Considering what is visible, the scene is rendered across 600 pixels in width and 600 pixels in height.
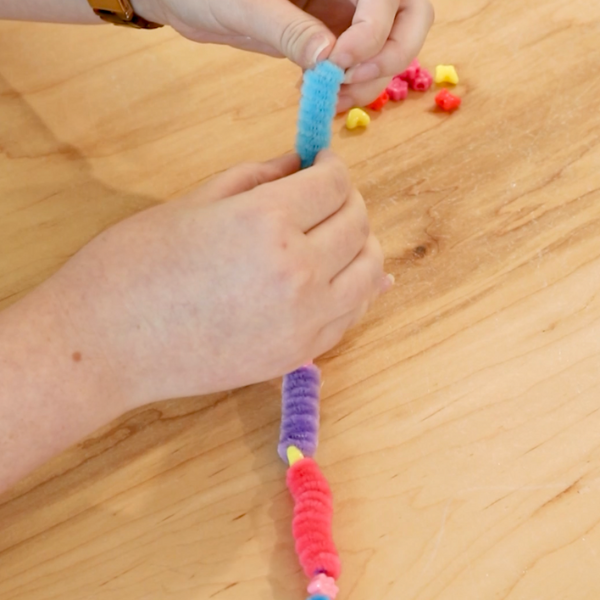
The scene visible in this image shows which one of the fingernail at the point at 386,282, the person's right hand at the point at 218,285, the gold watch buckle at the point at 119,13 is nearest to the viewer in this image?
the person's right hand at the point at 218,285

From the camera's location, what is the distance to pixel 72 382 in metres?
0.45

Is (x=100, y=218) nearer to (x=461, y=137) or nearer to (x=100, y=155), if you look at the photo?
(x=100, y=155)

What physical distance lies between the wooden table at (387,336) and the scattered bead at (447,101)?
2cm

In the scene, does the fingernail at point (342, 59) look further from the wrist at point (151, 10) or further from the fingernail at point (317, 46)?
the wrist at point (151, 10)

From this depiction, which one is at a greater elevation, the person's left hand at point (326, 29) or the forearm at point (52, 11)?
the person's left hand at point (326, 29)

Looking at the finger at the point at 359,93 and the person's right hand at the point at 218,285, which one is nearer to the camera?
the person's right hand at the point at 218,285

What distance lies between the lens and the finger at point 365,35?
1.59 ft

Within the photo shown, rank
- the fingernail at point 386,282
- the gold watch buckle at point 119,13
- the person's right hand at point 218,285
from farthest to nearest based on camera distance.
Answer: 1. the gold watch buckle at point 119,13
2. the fingernail at point 386,282
3. the person's right hand at point 218,285

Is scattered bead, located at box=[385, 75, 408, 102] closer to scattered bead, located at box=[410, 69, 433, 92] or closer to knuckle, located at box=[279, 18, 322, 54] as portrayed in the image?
scattered bead, located at box=[410, 69, 433, 92]

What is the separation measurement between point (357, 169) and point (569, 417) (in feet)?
1.00

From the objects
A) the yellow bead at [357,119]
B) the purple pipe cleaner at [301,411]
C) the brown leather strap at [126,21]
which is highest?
the brown leather strap at [126,21]

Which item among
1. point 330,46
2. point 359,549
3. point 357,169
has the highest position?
point 330,46

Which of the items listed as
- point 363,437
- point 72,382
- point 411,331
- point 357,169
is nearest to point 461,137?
point 357,169

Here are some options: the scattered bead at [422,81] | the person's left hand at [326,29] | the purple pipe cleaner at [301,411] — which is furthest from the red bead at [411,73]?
the purple pipe cleaner at [301,411]
